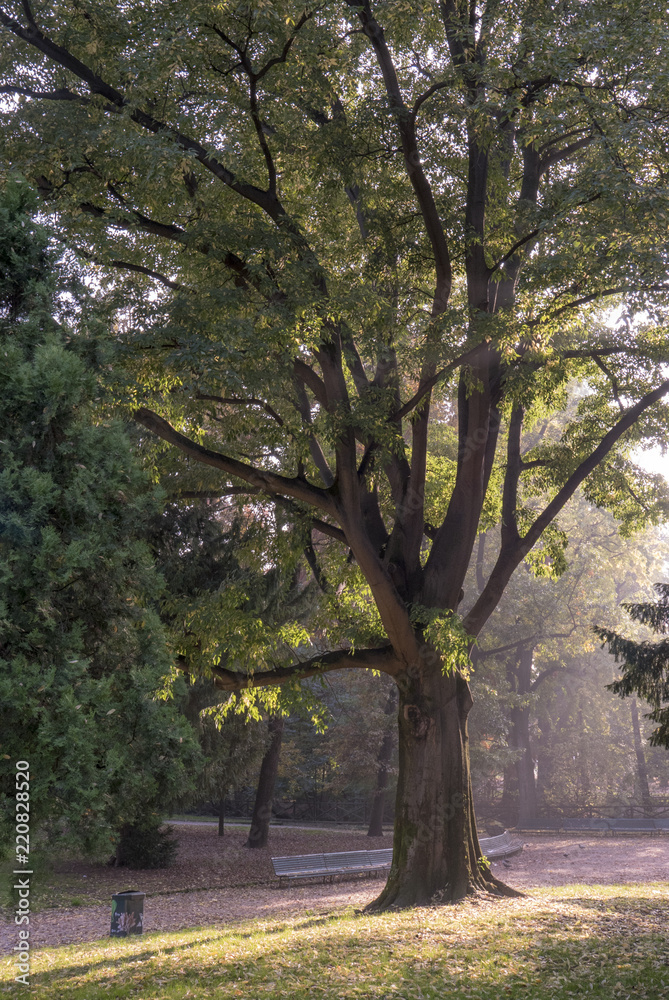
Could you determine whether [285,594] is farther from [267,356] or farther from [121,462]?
[121,462]

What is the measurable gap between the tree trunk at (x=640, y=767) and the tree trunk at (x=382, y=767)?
13.5m

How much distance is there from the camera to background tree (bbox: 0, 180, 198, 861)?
15.2ft

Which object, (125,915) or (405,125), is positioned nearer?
(405,125)

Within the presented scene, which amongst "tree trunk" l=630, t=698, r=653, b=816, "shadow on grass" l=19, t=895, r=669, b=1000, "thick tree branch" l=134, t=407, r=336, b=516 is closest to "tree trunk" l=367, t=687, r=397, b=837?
"tree trunk" l=630, t=698, r=653, b=816

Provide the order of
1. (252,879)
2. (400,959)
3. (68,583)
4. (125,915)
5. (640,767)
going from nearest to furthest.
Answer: (68,583)
(400,959)
(125,915)
(252,879)
(640,767)

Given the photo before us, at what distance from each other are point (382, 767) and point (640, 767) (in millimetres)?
15805

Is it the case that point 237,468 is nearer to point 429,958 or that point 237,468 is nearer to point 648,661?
point 429,958

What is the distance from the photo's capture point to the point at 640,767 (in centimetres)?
3319

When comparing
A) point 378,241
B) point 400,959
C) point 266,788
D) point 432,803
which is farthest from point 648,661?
point 266,788

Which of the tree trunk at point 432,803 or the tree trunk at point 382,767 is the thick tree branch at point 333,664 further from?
the tree trunk at point 382,767

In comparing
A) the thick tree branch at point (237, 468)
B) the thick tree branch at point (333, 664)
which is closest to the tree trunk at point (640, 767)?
the thick tree branch at point (333, 664)

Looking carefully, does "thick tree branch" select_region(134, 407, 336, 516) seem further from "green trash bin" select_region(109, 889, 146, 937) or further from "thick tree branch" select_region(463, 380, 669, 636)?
"green trash bin" select_region(109, 889, 146, 937)

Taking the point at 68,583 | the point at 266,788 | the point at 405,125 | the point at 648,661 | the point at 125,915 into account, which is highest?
the point at 405,125

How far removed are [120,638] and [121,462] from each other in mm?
1216
